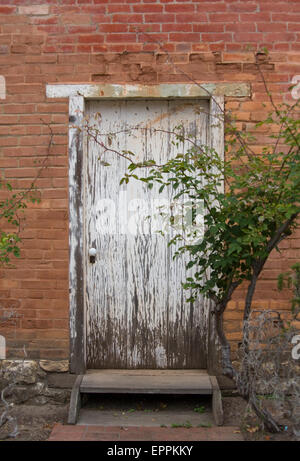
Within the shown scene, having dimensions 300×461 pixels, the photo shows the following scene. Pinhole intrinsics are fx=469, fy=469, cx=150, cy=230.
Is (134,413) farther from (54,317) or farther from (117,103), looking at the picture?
(117,103)

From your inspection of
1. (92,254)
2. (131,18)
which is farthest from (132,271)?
(131,18)

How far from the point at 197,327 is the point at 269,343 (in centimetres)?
102

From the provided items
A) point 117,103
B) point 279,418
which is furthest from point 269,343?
point 117,103

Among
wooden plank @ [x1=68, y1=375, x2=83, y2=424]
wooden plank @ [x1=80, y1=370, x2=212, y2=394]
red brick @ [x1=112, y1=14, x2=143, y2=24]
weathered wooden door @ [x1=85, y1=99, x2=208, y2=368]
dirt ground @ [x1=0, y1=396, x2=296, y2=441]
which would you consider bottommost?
dirt ground @ [x1=0, y1=396, x2=296, y2=441]

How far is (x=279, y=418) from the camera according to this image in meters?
3.48

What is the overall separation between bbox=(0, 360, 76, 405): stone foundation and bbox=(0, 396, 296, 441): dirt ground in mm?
68

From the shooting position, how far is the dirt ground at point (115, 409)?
3383mm

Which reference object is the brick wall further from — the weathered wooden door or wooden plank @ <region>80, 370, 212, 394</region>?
wooden plank @ <region>80, 370, 212, 394</region>

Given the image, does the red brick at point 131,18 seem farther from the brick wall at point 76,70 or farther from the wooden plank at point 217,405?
the wooden plank at point 217,405

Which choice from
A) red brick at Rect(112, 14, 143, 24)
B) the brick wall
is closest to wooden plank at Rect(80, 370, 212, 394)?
the brick wall

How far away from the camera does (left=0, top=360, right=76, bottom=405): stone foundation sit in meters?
4.04

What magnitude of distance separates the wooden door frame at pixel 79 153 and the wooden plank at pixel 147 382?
178 millimetres

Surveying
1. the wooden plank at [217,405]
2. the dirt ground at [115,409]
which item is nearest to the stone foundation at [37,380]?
the dirt ground at [115,409]

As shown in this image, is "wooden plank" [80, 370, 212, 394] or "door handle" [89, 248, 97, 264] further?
"door handle" [89, 248, 97, 264]
